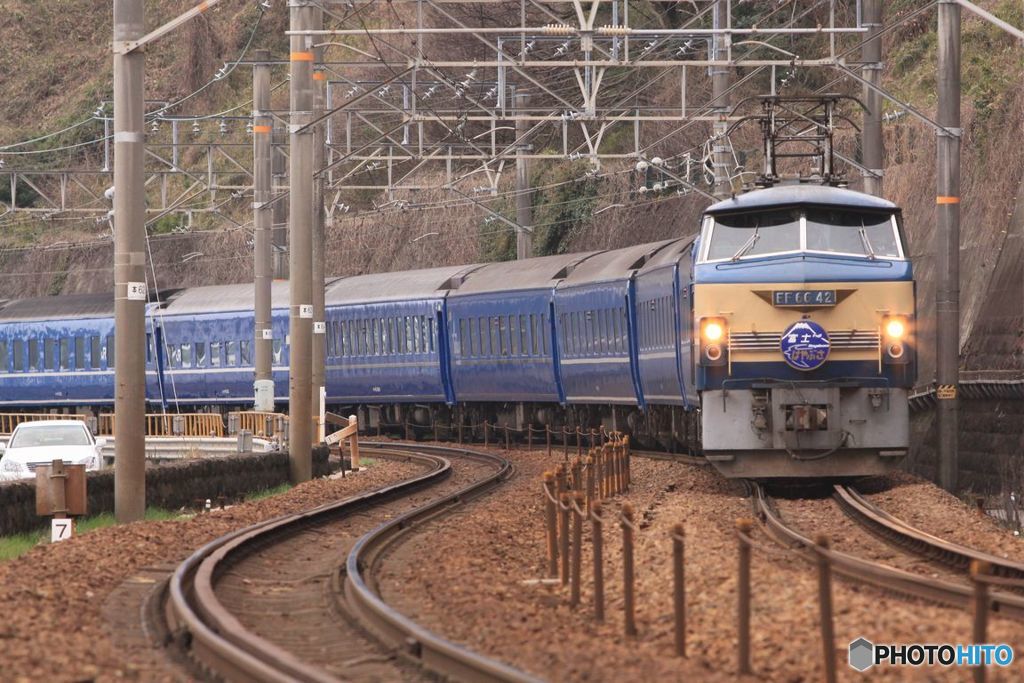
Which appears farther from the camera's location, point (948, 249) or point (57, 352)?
point (57, 352)

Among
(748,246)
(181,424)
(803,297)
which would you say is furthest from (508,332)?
(803,297)

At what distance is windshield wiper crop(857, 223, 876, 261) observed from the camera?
20.0m

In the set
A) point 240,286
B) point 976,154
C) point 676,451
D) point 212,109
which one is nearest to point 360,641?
point 676,451

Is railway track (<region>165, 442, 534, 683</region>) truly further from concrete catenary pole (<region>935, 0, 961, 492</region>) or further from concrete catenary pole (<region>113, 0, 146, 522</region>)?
concrete catenary pole (<region>935, 0, 961, 492</region>)

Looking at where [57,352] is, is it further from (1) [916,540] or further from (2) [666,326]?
(1) [916,540]

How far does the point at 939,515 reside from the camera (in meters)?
18.4

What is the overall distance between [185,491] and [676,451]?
28.0 ft

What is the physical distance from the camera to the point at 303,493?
82.1 feet

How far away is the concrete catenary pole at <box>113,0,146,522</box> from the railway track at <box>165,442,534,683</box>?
2469mm

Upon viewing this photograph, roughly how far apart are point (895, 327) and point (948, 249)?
19.9 ft

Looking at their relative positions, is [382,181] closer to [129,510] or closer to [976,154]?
[976,154]

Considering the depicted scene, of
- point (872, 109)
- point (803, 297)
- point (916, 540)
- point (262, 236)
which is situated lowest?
point (916, 540)

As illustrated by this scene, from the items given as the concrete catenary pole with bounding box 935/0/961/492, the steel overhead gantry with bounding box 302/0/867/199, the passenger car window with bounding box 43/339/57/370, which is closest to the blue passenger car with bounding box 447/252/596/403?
the steel overhead gantry with bounding box 302/0/867/199

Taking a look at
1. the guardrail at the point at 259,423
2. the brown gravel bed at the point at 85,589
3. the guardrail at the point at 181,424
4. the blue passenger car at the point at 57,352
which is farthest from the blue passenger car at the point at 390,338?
the brown gravel bed at the point at 85,589
